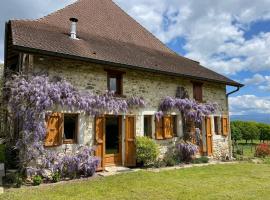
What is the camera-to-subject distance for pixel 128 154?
34.7 feet

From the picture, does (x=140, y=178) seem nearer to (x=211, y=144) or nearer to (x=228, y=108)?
(x=211, y=144)

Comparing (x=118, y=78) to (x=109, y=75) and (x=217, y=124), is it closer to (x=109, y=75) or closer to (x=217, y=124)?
(x=109, y=75)

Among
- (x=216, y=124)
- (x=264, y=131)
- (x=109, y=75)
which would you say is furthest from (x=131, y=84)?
(x=264, y=131)

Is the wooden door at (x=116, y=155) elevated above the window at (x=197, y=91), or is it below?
below

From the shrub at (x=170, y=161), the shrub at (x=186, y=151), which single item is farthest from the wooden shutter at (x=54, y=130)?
the shrub at (x=186, y=151)

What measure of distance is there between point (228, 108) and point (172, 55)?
13.2 ft

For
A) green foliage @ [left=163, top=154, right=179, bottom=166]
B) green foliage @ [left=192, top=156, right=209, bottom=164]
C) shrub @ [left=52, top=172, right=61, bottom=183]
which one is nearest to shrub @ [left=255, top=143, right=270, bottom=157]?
green foliage @ [left=192, top=156, right=209, bottom=164]

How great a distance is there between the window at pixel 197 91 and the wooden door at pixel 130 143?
3.90 metres

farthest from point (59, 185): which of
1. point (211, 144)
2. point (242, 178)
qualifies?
point (211, 144)

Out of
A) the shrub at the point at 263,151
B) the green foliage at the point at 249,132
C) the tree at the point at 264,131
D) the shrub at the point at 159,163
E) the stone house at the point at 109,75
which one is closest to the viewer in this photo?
the stone house at the point at 109,75

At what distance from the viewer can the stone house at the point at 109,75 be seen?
9039mm

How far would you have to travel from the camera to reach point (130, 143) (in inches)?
421

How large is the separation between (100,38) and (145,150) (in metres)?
5.45

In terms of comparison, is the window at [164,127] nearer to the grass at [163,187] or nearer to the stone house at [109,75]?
the stone house at [109,75]
